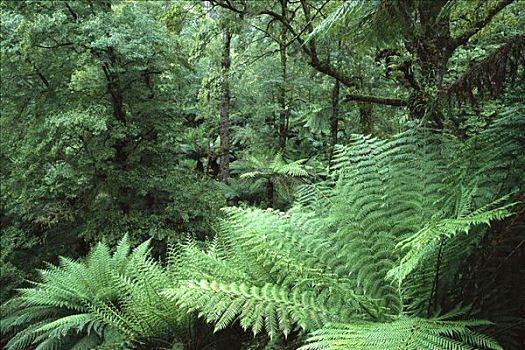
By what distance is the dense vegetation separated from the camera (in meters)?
1.59

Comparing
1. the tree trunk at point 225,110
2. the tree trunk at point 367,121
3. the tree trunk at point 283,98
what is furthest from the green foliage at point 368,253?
the tree trunk at point 283,98

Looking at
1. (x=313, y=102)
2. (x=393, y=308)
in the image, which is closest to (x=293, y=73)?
(x=313, y=102)

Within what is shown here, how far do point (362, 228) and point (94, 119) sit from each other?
147 inches

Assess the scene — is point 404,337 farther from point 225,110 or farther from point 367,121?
point 225,110

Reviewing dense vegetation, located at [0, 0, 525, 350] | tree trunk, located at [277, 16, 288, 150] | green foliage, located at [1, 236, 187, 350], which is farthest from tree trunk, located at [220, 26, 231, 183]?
green foliage, located at [1, 236, 187, 350]

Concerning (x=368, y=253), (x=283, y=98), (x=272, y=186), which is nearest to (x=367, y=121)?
(x=272, y=186)

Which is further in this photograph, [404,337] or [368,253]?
[368,253]

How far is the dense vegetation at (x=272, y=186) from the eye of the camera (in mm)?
1593

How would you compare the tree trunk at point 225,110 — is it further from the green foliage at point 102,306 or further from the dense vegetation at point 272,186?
the green foliage at point 102,306

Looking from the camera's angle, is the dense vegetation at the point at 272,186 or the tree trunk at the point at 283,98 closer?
the dense vegetation at the point at 272,186

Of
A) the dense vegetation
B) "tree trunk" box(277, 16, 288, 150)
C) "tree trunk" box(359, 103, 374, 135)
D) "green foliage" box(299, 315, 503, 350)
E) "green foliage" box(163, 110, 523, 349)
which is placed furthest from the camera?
"tree trunk" box(277, 16, 288, 150)

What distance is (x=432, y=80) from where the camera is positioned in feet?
11.2

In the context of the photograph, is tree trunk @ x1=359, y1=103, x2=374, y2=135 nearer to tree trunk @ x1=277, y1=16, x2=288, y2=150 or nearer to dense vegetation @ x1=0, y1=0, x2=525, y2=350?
dense vegetation @ x1=0, y1=0, x2=525, y2=350

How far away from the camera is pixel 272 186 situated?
24.3 feet
